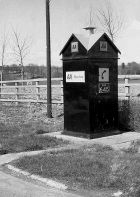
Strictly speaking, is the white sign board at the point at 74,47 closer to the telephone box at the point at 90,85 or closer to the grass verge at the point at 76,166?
the telephone box at the point at 90,85

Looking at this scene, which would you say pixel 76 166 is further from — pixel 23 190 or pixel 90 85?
pixel 90 85

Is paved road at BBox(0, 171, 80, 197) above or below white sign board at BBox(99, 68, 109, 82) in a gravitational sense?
below

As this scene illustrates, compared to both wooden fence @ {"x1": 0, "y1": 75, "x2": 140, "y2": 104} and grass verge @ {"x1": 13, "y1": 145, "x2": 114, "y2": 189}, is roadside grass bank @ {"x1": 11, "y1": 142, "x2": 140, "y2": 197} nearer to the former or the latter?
grass verge @ {"x1": 13, "y1": 145, "x2": 114, "y2": 189}

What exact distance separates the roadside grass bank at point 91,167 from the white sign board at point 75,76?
204 centimetres

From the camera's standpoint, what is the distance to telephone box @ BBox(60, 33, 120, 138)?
32.8ft

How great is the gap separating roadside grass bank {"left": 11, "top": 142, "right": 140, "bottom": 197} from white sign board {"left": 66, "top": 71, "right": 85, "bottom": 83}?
204 centimetres

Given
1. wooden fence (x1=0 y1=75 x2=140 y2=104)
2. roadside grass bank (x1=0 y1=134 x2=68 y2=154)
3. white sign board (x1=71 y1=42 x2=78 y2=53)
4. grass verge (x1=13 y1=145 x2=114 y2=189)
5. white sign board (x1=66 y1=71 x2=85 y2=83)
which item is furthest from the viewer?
wooden fence (x1=0 y1=75 x2=140 y2=104)

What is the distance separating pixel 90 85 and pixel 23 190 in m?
4.18

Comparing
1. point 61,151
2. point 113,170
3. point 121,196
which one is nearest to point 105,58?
point 61,151

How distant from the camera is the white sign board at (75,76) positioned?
1014cm

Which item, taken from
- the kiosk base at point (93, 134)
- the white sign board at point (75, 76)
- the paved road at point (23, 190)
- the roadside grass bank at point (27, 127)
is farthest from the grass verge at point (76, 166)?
the white sign board at point (75, 76)

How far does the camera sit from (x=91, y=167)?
23.2 ft

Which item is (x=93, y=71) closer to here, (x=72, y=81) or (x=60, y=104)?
(x=72, y=81)

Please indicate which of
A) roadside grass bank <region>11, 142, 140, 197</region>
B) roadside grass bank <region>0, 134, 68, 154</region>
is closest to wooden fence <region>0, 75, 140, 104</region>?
roadside grass bank <region>0, 134, 68, 154</region>
